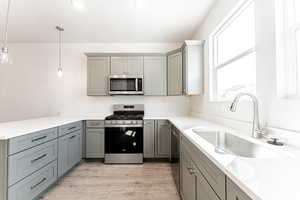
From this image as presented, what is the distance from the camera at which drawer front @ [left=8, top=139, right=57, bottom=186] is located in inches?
63.5

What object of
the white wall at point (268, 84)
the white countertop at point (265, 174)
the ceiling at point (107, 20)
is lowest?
the white countertop at point (265, 174)

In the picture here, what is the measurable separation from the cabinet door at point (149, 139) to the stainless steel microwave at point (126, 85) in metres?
0.64

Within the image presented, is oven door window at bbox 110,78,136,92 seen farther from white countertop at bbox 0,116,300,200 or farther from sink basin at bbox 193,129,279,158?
white countertop at bbox 0,116,300,200

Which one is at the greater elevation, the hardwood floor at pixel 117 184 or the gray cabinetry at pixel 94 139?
the gray cabinetry at pixel 94 139

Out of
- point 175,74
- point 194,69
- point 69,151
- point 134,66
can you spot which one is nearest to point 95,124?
point 69,151

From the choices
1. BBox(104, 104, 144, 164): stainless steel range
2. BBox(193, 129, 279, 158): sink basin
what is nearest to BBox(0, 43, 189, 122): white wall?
BBox(104, 104, 144, 164): stainless steel range

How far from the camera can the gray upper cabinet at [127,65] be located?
3482 mm

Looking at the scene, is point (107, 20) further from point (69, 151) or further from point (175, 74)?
point (69, 151)

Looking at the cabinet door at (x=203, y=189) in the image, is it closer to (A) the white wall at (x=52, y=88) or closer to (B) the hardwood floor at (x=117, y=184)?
(B) the hardwood floor at (x=117, y=184)

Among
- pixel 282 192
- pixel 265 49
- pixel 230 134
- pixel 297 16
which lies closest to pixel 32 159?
pixel 230 134

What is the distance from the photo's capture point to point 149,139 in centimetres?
331

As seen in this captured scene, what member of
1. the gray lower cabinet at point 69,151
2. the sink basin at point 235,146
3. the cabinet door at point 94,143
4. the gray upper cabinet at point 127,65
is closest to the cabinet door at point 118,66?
the gray upper cabinet at point 127,65

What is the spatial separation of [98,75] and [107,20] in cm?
111

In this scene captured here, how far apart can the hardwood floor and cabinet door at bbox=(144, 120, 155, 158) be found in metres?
0.22
